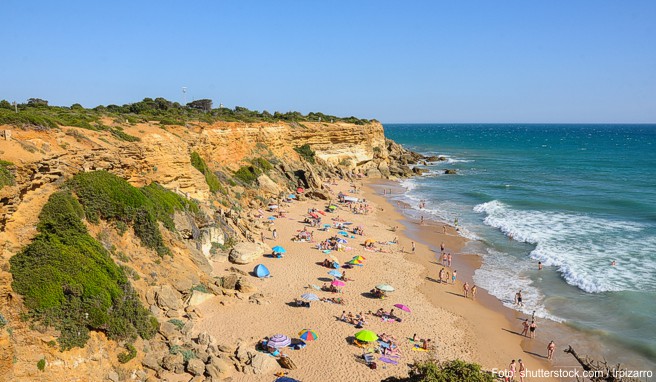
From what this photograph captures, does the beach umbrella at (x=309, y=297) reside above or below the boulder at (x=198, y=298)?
below

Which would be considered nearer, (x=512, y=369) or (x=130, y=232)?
(x=512, y=369)

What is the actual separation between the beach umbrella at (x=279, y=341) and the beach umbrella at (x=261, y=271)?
644 cm

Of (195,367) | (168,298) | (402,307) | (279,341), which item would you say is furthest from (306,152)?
(195,367)

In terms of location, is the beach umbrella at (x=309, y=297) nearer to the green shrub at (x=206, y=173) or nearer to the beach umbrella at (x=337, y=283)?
the beach umbrella at (x=337, y=283)

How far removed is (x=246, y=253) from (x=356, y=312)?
25.0ft

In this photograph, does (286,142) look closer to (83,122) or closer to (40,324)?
(83,122)

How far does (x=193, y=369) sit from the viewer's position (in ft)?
46.8

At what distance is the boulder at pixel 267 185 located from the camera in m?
40.8

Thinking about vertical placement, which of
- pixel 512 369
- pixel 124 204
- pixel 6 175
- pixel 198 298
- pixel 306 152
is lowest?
pixel 512 369

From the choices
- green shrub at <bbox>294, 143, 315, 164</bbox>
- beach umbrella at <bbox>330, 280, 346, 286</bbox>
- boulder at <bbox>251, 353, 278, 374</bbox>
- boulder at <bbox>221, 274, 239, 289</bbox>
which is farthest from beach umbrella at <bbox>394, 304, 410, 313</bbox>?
green shrub at <bbox>294, 143, 315, 164</bbox>

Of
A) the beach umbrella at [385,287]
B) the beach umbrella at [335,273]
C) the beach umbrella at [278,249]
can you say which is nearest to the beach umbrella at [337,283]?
the beach umbrella at [335,273]

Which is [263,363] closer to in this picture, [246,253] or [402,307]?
[402,307]

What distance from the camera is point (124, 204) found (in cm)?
1775

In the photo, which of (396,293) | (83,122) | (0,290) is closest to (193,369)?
(0,290)
